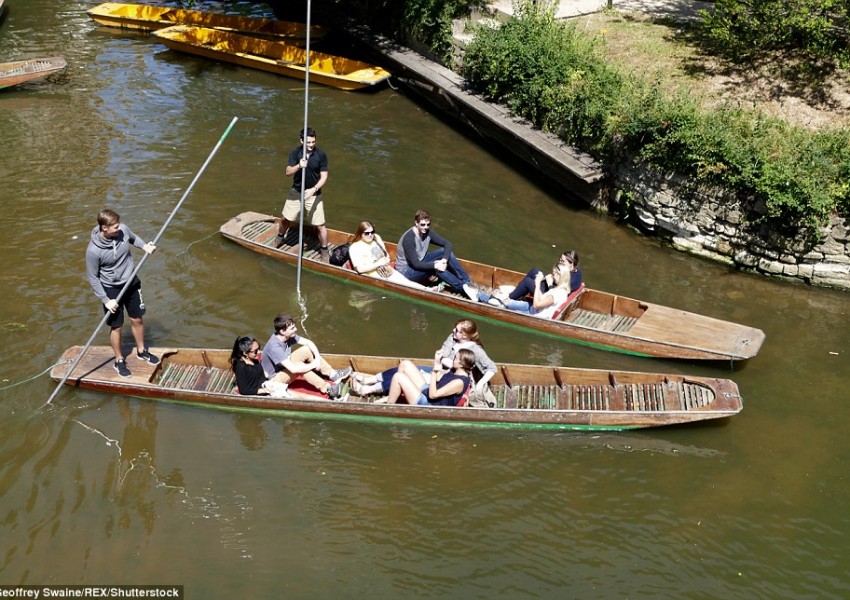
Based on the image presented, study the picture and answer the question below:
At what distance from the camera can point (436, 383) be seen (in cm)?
1010

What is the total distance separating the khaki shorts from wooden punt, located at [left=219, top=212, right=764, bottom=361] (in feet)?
1.78

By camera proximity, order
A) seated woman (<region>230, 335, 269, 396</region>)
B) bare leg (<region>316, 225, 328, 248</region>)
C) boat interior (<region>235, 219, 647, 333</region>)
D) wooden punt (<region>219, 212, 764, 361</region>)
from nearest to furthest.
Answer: seated woman (<region>230, 335, 269, 396</region>)
wooden punt (<region>219, 212, 764, 361</region>)
boat interior (<region>235, 219, 647, 333</region>)
bare leg (<region>316, 225, 328, 248</region>)

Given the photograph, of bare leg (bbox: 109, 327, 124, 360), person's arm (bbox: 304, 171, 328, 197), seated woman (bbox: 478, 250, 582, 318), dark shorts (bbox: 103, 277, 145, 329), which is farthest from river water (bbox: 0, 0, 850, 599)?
person's arm (bbox: 304, 171, 328, 197)

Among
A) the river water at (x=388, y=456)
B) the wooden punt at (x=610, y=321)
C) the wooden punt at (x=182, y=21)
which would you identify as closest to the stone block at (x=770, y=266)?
the river water at (x=388, y=456)

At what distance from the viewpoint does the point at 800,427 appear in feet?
34.7

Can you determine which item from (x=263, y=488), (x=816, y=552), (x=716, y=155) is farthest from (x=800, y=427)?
(x=263, y=488)

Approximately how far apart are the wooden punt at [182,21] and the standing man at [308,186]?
1003 centimetres

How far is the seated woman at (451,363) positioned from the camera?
398 inches

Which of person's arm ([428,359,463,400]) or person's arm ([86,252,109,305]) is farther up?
person's arm ([86,252,109,305])

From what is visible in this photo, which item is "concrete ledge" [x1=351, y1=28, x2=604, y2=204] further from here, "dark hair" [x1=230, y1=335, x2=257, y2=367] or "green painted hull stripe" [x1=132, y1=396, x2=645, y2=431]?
"dark hair" [x1=230, y1=335, x2=257, y2=367]

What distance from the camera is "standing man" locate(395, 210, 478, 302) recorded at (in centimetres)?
1259

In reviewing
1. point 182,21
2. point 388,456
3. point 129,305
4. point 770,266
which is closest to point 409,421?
point 388,456

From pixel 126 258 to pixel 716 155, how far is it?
9379 mm

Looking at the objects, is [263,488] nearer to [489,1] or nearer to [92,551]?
[92,551]
